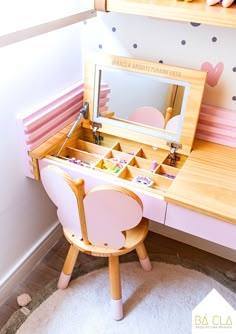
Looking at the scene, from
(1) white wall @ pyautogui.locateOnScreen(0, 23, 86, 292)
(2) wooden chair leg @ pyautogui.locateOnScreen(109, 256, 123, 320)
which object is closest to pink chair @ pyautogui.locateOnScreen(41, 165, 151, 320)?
(2) wooden chair leg @ pyautogui.locateOnScreen(109, 256, 123, 320)

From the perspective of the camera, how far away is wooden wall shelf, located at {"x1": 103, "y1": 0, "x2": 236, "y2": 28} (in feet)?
2.76

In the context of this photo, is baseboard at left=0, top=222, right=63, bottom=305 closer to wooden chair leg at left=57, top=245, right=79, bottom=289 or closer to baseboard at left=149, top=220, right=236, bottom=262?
wooden chair leg at left=57, top=245, right=79, bottom=289

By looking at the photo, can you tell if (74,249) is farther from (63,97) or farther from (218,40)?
(218,40)

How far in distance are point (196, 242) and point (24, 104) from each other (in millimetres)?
1006

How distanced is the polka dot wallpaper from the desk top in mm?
176

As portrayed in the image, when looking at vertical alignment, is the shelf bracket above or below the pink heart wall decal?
above

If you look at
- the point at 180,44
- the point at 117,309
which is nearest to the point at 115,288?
the point at 117,309

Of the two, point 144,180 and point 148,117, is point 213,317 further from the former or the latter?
point 148,117

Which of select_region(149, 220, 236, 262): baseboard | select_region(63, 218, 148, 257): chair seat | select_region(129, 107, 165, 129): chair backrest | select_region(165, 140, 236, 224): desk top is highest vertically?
select_region(129, 107, 165, 129): chair backrest

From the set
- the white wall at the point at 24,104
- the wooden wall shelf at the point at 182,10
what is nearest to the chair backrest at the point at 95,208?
the white wall at the point at 24,104

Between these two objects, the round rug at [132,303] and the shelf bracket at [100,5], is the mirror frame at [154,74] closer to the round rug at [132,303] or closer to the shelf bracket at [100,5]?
the shelf bracket at [100,5]

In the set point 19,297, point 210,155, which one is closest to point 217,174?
point 210,155

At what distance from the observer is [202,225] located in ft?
3.14

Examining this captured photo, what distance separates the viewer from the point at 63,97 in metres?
1.24
